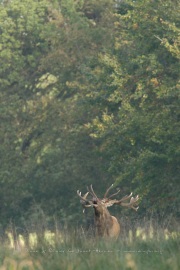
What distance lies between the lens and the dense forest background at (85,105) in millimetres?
36031

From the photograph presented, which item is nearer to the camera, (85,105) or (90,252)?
(90,252)

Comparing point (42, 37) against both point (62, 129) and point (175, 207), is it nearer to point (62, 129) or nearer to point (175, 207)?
point (62, 129)

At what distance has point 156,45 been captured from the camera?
38.2 m

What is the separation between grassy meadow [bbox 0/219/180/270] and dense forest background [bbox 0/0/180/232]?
1830 cm

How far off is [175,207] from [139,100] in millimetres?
5664

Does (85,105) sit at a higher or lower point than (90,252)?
lower

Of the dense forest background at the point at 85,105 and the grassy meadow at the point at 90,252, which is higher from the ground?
the grassy meadow at the point at 90,252

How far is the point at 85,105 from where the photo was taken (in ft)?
141

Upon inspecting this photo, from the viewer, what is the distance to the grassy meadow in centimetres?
1181

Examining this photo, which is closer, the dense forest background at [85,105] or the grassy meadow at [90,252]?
the grassy meadow at [90,252]

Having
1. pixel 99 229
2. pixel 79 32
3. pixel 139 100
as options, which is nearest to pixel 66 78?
pixel 79 32

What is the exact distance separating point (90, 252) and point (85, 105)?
29.4 m

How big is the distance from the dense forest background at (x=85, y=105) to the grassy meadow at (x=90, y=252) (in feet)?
60.0

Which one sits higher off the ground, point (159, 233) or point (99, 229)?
point (159, 233)
